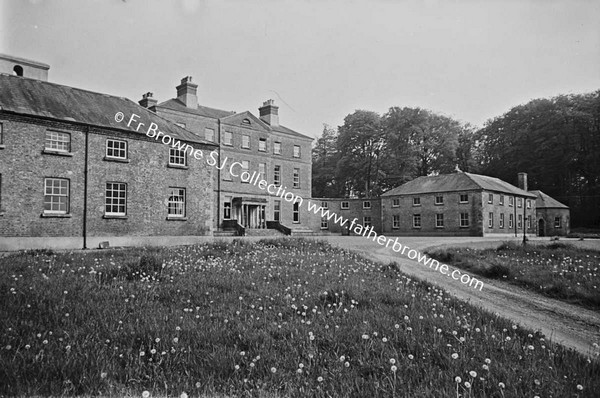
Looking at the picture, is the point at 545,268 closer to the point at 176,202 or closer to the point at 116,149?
the point at 176,202

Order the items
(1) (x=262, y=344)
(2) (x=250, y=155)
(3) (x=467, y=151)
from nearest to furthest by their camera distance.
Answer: (1) (x=262, y=344) < (2) (x=250, y=155) < (3) (x=467, y=151)

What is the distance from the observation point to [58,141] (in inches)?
870

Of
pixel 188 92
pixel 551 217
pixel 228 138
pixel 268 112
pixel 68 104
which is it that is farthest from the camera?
pixel 551 217

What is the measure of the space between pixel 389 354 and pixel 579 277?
918cm

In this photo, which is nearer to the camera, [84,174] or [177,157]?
[84,174]

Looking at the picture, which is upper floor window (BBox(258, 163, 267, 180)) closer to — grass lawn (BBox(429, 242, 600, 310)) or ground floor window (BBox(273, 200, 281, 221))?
ground floor window (BBox(273, 200, 281, 221))

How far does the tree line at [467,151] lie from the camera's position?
5319 cm

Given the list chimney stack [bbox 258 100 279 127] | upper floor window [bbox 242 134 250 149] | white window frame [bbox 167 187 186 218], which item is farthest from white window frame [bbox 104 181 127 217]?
chimney stack [bbox 258 100 279 127]

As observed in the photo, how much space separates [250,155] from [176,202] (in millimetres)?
24146

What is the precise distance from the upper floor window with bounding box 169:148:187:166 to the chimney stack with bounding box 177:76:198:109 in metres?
20.3

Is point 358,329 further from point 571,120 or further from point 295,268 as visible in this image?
point 571,120

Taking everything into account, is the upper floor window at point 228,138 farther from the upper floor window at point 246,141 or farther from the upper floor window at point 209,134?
the upper floor window at point 246,141

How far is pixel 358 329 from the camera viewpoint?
18.9ft

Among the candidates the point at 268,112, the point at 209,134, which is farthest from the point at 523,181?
the point at 209,134
